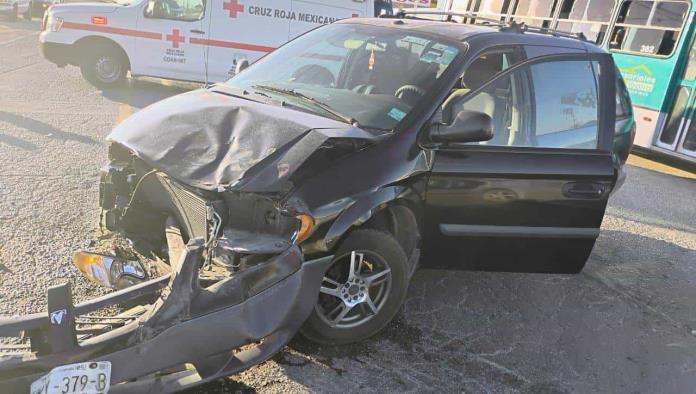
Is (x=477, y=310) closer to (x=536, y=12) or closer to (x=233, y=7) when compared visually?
(x=233, y=7)

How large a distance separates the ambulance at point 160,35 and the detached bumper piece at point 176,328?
7436 mm

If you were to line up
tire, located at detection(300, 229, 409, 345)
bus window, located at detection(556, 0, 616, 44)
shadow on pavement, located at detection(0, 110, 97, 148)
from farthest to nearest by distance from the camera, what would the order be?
bus window, located at detection(556, 0, 616, 44) → shadow on pavement, located at detection(0, 110, 97, 148) → tire, located at detection(300, 229, 409, 345)

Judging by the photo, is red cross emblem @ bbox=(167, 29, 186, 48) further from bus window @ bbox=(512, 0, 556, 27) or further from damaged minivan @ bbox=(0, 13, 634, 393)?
bus window @ bbox=(512, 0, 556, 27)

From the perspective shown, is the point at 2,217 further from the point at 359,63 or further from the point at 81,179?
the point at 359,63

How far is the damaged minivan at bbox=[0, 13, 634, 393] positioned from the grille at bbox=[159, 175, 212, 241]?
0.06ft

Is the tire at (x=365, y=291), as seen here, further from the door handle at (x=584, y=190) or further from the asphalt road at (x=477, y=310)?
the door handle at (x=584, y=190)

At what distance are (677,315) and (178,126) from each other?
12.9 feet

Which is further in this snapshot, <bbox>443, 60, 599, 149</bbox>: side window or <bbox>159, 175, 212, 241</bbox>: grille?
<bbox>443, 60, 599, 149</bbox>: side window

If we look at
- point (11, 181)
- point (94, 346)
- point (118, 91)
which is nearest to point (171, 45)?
point (118, 91)

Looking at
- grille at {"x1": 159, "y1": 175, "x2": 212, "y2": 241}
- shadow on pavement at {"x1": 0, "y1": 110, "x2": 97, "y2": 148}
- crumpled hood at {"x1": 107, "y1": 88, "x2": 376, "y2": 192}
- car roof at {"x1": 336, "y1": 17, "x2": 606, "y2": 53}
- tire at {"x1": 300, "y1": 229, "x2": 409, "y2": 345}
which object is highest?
car roof at {"x1": 336, "y1": 17, "x2": 606, "y2": 53}

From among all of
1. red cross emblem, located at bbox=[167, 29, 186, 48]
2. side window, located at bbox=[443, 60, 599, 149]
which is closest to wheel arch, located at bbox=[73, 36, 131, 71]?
red cross emblem, located at bbox=[167, 29, 186, 48]

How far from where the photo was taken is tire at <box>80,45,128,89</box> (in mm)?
9641

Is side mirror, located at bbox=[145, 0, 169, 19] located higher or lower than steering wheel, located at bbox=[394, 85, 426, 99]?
lower

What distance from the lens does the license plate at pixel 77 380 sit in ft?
6.93
